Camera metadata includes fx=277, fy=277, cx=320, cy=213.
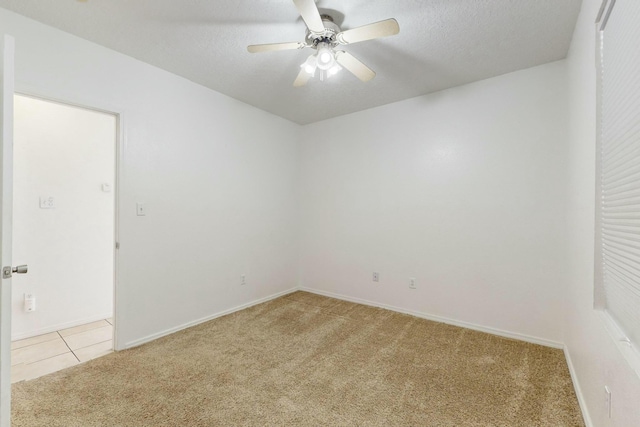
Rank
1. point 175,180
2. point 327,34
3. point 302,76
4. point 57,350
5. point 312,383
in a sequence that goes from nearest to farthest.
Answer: point 327,34 < point 312,383 < point 302,76 < point 57,350 < point 175,180

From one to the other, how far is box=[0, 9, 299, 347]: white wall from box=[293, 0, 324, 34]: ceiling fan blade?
5.84 ft

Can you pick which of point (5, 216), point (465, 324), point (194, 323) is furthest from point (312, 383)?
point (5, 216)

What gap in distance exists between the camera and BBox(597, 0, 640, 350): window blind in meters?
1.02

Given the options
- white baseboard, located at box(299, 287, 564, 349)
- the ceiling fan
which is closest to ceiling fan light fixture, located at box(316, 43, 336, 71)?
the ceiling fan

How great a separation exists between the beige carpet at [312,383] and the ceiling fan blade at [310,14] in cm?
233

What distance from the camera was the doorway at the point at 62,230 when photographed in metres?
2.65

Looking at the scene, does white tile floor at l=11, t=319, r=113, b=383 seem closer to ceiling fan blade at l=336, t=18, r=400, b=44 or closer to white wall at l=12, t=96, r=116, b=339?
white wall at l=12, t=96, r=116, b=339

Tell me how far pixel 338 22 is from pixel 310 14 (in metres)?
0.52

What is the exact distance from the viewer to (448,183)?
9.89 feet

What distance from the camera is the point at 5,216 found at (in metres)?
1.23

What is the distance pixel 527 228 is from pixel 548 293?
23.5 inches

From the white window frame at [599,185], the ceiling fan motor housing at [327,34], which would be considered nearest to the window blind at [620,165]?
the white window frame at [599,185]

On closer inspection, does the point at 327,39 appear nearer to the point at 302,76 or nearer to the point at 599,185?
the point at 302,76

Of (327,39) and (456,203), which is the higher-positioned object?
(327,39)
